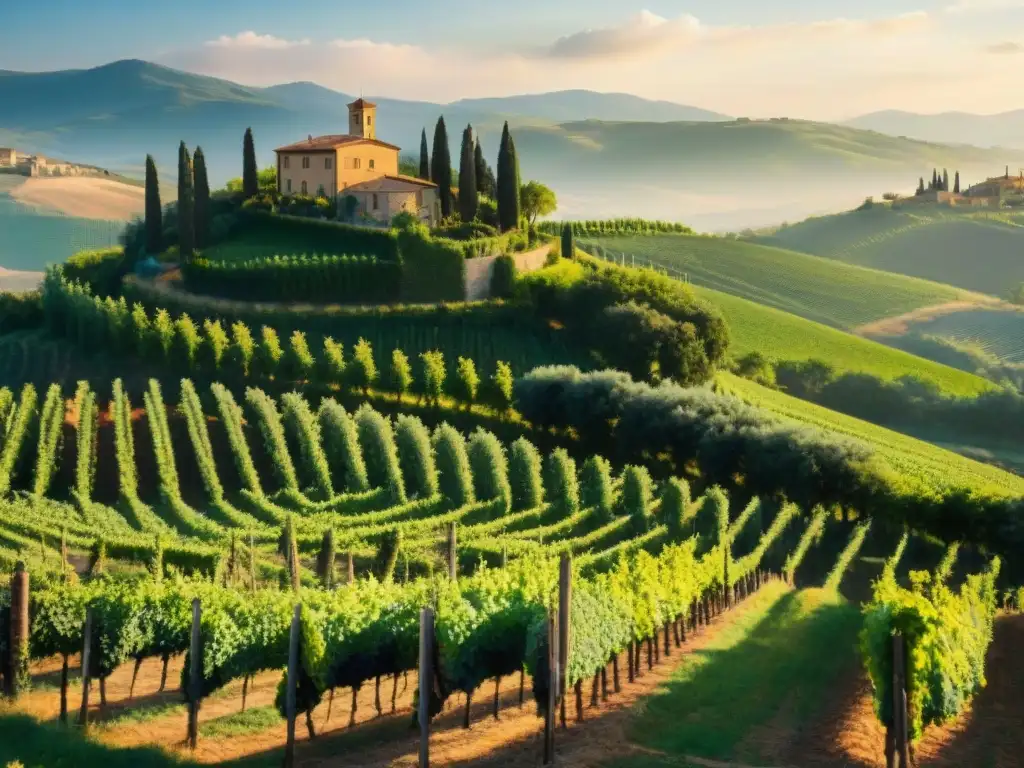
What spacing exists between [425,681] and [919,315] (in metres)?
98.1

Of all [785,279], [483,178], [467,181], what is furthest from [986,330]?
[467,181]

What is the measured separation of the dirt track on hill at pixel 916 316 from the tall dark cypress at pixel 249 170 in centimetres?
5143

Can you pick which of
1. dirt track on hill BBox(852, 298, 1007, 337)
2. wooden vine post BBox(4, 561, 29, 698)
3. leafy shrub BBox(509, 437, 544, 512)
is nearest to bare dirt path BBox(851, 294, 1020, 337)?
dirt track on hill BBox(852, 298, 1007, 337)

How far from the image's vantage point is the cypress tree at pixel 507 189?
67.6m

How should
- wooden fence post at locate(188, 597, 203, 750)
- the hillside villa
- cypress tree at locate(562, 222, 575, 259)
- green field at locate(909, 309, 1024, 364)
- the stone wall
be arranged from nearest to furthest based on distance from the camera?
1. wooden fence post at locate(188, 597, 203, 750)
2. the stone wall
3. the hillside villa
4. cypress tree at locate(562, 222, 575, 259)
5. green field at locate(909, 309, 1024, 364)

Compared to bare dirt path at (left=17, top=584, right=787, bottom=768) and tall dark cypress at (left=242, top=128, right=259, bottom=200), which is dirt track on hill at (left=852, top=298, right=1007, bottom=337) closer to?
tall dark cypress at (left=242, top=128, right=259, bottom=200)

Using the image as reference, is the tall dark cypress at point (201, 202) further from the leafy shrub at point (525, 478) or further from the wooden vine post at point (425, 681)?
the wooden vine post at point (425, 681)

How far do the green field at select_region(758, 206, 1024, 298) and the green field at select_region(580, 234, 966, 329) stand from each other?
22514 mm

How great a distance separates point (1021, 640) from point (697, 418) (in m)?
19.6

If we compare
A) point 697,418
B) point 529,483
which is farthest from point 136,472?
point 697,418

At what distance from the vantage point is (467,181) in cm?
6875

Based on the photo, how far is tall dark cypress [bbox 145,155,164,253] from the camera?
6600 centimetres

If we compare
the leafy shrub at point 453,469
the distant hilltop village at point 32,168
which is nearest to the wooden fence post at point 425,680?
the leafy shrub at point 453,469

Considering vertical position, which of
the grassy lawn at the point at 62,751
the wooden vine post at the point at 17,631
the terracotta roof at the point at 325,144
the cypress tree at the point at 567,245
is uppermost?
the terracotta roof at the point at 325,144
